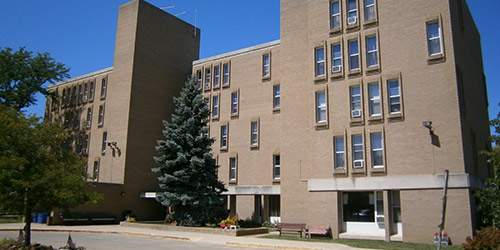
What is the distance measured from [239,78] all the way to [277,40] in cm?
481

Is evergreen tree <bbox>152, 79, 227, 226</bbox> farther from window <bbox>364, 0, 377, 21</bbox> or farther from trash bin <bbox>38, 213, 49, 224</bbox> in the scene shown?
window <bbox>364, 0, 377, 21</bbox>

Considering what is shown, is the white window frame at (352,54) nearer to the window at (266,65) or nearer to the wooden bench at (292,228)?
the wooden bench at (292,228)

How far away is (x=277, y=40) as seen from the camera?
34.5 metres

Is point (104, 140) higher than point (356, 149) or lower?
higher

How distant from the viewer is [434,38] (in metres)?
22.8

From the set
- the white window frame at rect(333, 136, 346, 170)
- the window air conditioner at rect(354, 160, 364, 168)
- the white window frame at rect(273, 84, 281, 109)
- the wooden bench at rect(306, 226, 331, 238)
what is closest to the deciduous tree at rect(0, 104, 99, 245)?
the wooden bench at rect(306, 226, 331, 238)

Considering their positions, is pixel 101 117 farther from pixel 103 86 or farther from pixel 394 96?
pixel 394 96

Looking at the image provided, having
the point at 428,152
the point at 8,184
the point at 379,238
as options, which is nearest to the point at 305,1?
the point at 428,152

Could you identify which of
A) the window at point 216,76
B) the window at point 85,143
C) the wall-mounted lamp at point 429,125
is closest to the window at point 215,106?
the window at point 216,76

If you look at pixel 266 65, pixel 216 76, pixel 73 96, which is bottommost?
pixel 73 96

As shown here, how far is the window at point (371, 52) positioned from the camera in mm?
24578

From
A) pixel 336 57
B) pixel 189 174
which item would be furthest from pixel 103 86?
pixel 336 57

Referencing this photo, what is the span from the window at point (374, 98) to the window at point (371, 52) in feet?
4.23

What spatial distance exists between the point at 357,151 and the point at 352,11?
8747mm
